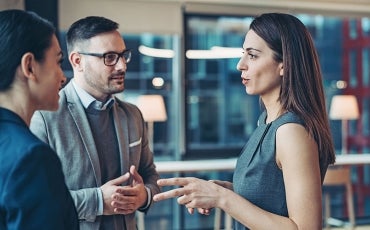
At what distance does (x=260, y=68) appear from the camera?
1582 mm

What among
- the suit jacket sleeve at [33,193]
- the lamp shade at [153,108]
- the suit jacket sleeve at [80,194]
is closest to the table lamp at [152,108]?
the lamp shade at [153,108]

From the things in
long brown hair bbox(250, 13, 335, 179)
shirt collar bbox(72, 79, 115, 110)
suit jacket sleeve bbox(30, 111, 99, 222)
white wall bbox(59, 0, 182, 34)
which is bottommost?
suit jacket sleeve bbox(30, 111, 99, 222)

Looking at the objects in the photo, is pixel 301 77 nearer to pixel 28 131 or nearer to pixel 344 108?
pixel 28 131

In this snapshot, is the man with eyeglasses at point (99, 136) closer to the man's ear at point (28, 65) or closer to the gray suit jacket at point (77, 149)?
the gray suit jacket at point (77, 149)

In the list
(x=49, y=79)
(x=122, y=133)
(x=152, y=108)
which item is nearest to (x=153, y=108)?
(x=152, y=108)

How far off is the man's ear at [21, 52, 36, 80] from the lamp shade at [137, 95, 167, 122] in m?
3.84

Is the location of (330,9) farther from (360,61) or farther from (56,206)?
(56,206)

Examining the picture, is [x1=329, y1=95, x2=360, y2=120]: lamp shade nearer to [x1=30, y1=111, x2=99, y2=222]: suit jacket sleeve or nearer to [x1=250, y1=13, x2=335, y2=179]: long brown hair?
[x1=250, y1=13, x2=335, y2=179]: long brown hair

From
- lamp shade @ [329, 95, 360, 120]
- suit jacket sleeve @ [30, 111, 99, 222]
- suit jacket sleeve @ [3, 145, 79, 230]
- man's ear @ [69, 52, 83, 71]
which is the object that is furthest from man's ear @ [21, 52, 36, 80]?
lamp shade @ [329, 95, 360, 120]

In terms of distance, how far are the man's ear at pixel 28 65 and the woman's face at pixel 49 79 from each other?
0.6 inches

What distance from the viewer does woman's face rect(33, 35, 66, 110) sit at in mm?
1204

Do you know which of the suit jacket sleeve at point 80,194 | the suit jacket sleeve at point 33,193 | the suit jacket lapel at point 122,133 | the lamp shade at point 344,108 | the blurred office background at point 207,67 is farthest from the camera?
the lamp shade at point 344,108

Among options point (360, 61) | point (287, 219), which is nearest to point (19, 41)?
point (287, 219)

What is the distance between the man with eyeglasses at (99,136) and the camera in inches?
69.8
